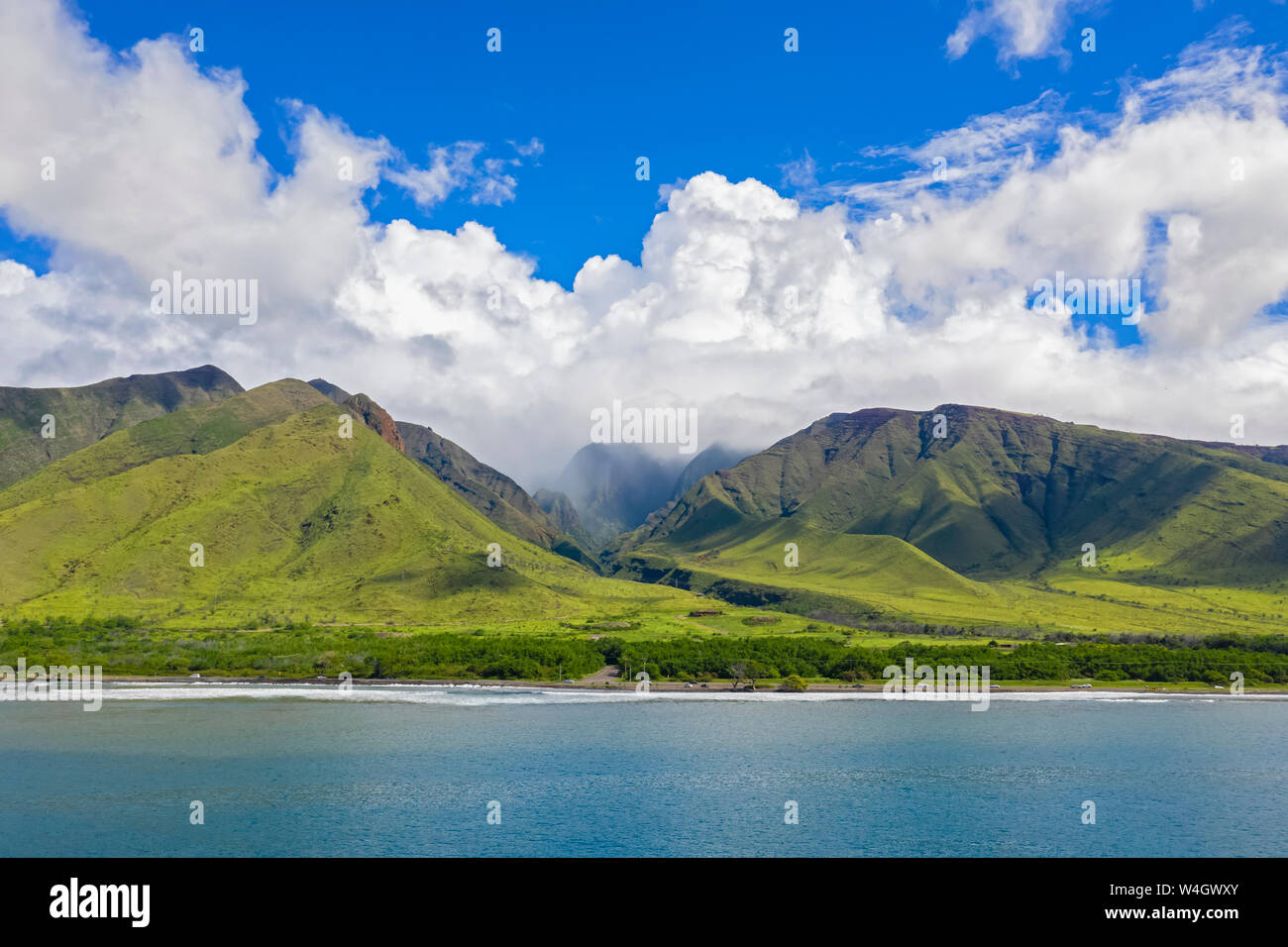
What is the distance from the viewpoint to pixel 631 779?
303 feet

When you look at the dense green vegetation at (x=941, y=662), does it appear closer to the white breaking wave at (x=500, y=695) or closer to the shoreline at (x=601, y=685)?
the shoreline at (x=601, y=685)

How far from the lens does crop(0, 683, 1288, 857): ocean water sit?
71.0 meters

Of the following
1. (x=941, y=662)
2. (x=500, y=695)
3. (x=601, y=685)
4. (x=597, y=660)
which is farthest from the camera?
(x=597, y=660)

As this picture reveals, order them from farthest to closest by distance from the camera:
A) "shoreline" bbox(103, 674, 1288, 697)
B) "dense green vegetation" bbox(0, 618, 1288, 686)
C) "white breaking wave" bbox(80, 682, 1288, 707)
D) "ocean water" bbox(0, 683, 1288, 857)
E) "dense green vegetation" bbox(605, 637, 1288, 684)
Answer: "dense green vegetation" bbox(605, 637, 1288, 684) → "dense green vegetation" bbox(0, 618, 1288, 686) → "shoreline" bbox(103, 674, 1288, 697) → "white breaking wave" bbox(80, 682, 1288, 707) → "ocean water" bbox(0, 683, 1288, 857)

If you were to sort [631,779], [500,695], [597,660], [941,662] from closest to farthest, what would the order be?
[631,779] < [500,695] < [941,662] < [597,660]

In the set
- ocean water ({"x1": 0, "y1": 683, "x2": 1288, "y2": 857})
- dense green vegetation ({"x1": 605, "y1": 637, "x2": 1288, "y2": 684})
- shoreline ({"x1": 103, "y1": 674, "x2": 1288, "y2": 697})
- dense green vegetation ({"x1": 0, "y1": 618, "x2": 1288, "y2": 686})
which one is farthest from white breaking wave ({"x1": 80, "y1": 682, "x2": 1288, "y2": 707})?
dense green vegetation ({"x1": 605, "y1": 637, "x2": 1288, "y2": 684})

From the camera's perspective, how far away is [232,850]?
66375 millimetres

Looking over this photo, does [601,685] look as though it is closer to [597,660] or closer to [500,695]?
[597,660]

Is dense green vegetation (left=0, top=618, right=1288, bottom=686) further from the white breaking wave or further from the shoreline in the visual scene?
the white breaking wave

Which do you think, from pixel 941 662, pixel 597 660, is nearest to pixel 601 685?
pixel 597 660

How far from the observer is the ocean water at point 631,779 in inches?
2795
